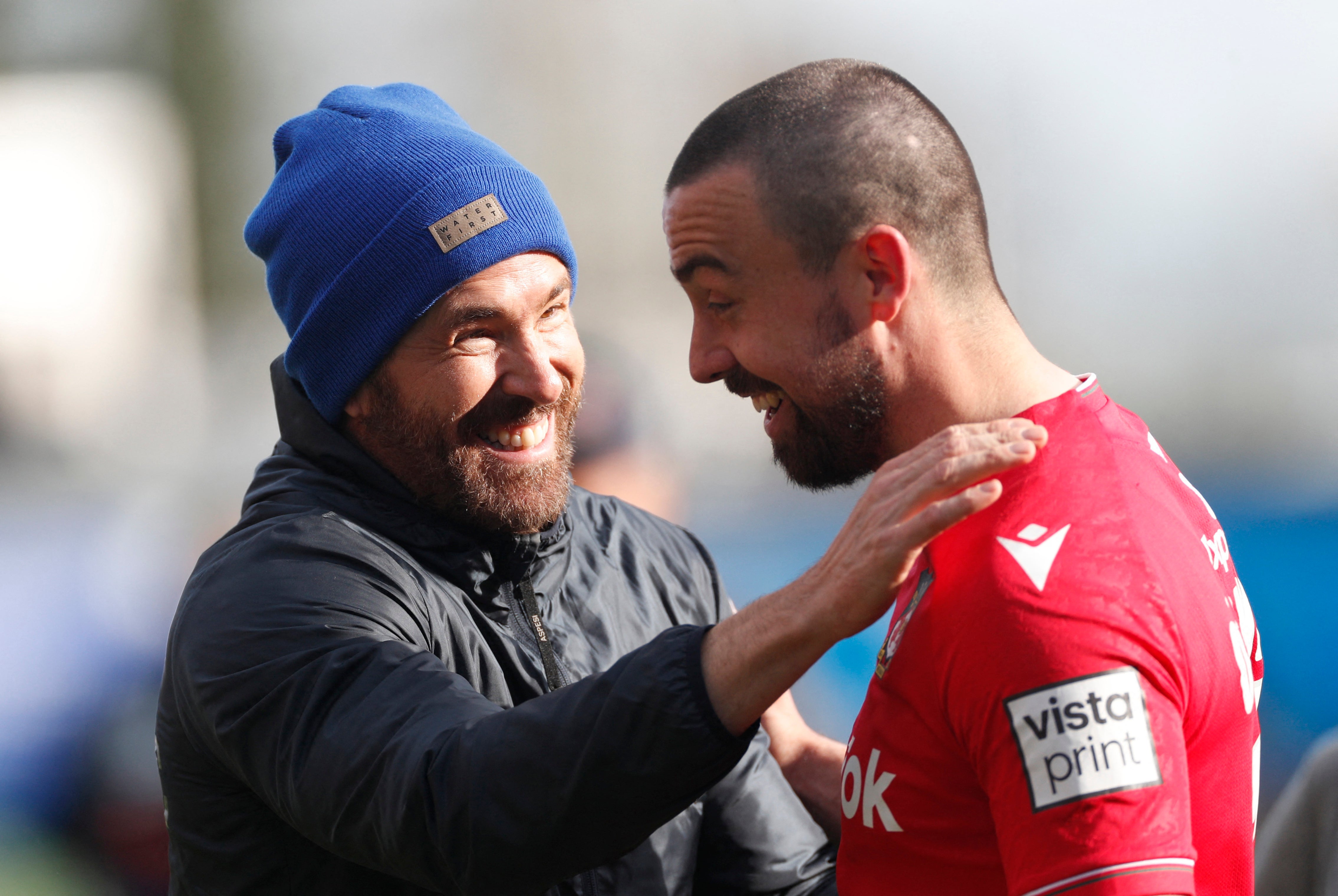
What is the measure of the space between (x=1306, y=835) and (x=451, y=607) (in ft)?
6.92

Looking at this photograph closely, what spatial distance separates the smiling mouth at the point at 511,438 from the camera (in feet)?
7.99

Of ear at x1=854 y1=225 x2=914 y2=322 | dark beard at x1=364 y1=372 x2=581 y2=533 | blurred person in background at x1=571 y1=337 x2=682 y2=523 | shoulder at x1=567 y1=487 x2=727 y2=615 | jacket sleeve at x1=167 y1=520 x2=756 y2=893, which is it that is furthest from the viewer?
blurred person in background at x1=571 y1=337 x2=682 y2=523

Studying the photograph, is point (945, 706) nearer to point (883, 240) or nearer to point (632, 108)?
point (883, 240)

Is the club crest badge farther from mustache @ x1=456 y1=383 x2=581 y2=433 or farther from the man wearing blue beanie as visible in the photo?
mustache @ x1=456 y1=383 x2=581 y2=433

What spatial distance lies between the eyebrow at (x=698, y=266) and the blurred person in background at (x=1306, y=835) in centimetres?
198

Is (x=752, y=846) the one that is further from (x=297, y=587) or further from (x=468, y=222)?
(x=468, y=222)

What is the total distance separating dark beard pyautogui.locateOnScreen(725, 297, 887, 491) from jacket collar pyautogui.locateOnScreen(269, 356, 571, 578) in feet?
1.79

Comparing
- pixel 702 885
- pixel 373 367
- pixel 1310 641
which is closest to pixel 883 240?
pixel 373 367

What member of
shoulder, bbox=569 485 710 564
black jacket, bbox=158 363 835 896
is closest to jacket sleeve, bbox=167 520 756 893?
black jacket, bbox=158 363 835 896

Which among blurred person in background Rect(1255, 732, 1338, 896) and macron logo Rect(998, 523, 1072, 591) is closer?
macron logo Rect(998, 523, 1072, 591)

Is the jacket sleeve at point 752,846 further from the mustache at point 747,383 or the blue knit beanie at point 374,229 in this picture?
the blue knit beanie at point 374,229

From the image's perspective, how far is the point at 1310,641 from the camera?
14.0 feet

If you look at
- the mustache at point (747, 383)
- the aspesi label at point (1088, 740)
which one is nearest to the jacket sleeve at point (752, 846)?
the mustache at point (747, 383)

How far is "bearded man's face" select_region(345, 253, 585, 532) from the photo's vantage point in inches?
91.9
